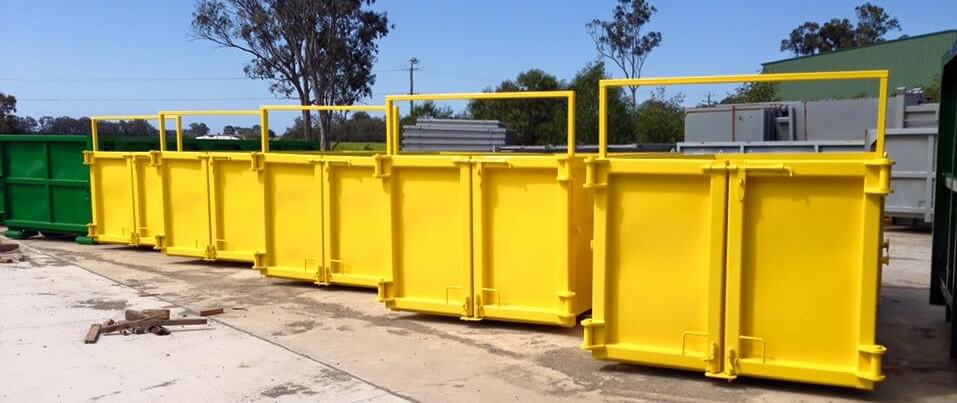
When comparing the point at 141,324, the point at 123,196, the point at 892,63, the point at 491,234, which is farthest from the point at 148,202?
the point at 892,63

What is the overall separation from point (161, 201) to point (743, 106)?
13241mm

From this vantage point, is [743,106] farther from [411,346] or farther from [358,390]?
[358,390]

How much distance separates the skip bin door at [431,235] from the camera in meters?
6.76

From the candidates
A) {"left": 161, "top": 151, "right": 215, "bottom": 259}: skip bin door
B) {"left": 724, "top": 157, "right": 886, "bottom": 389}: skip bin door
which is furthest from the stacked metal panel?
{"left": 724, "top": 157, "right": 886, "bottom": 389}: skip bin door

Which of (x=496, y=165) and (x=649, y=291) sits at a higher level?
(x=496, y=165)

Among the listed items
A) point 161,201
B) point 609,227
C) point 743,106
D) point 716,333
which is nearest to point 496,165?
point 609,227

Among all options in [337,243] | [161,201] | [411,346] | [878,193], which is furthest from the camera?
[161,201]

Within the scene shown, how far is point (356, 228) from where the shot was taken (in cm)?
816

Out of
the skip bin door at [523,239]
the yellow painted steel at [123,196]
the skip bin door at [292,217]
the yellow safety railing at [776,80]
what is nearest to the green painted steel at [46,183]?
the yellow painted steel at [123,196]

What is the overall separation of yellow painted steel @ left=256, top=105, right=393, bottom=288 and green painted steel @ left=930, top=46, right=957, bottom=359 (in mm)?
5247

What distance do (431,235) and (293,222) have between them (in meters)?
2.40

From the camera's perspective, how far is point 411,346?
6.27 m

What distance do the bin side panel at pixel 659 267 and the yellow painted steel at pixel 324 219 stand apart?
3192 millimetres

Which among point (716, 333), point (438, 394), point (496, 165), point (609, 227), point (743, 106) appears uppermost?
point (743, 106)
